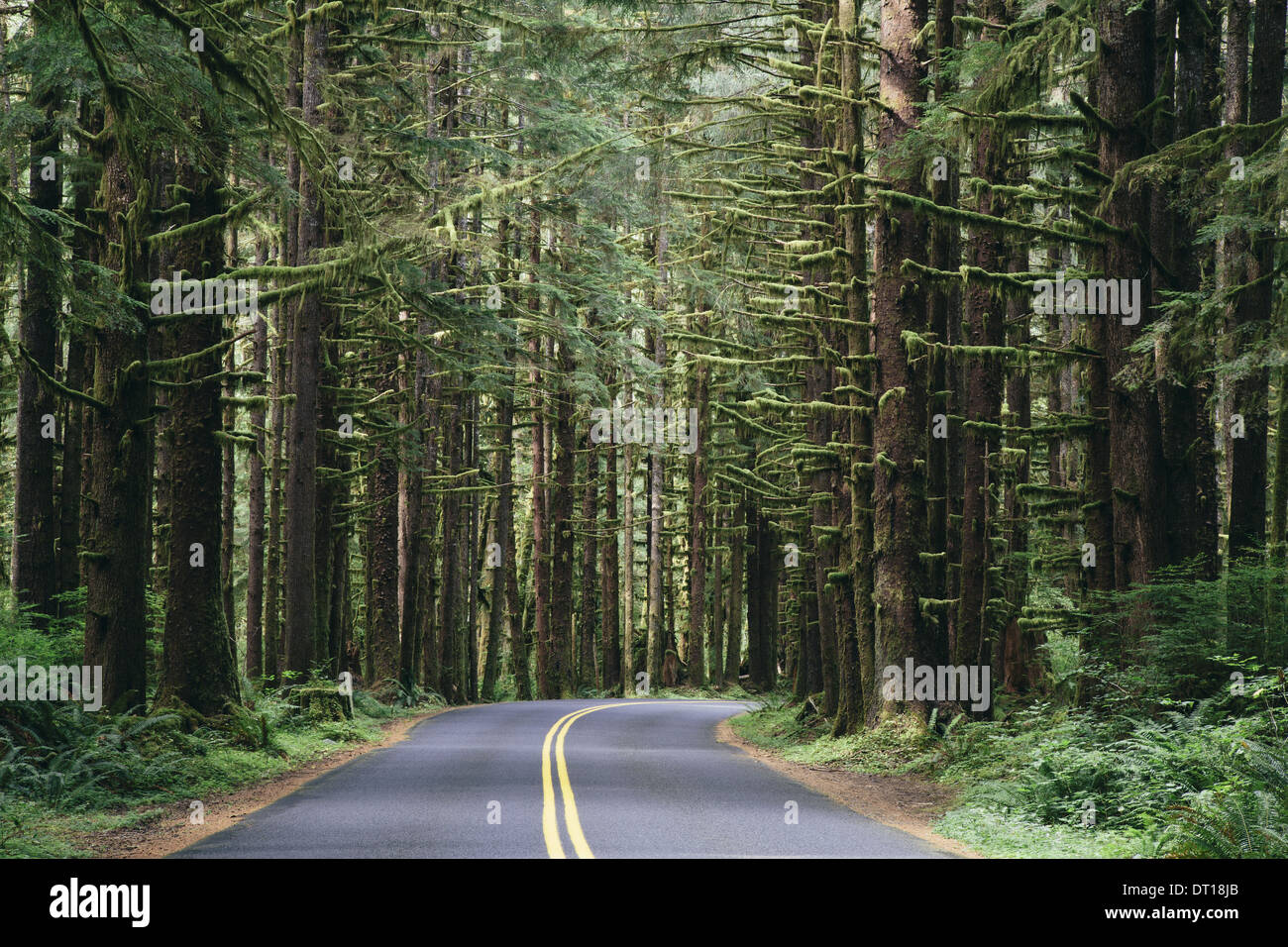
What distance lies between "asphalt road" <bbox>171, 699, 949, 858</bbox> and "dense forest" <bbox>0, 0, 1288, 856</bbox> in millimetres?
→ 2393

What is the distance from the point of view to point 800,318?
1736cm

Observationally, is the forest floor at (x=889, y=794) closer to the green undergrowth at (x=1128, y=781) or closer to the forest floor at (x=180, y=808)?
the green undergrowth at (x=1128, y=781)

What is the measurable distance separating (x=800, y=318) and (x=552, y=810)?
933 cm

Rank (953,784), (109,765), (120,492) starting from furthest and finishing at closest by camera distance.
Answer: (120,492), (953,784), (109,765)

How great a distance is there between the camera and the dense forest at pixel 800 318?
1189cm

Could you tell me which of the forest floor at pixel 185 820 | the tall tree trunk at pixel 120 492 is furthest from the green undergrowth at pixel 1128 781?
the tall tree trunk at pixel 120 492

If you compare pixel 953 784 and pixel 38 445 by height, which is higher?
pixel 38 445

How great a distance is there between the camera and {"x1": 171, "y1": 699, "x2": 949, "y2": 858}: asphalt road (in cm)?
897

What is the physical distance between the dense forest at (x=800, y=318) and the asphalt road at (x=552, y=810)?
2.39 meters

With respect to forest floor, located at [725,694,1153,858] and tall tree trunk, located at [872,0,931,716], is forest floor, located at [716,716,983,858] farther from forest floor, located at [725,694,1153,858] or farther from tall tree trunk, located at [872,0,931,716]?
tall tree trunk, located at [872,0,931,716]

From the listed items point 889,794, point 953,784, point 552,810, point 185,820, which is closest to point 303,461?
point 185,820

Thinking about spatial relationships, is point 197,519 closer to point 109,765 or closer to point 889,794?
point 109,765

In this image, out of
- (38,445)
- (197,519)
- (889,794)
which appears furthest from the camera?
(38,445)

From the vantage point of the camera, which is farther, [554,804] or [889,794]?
[889,794]
